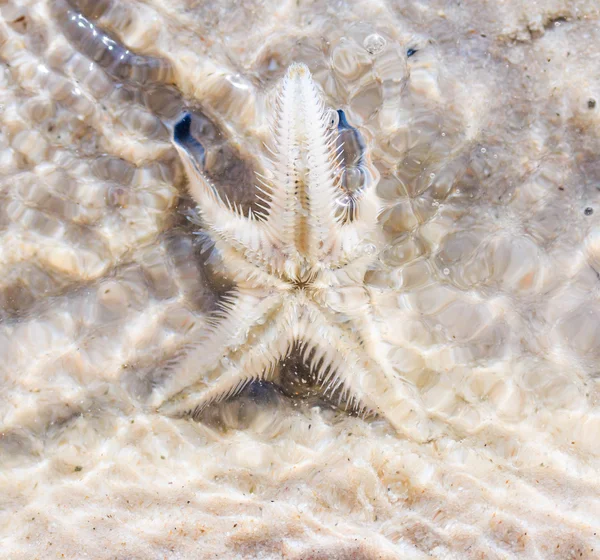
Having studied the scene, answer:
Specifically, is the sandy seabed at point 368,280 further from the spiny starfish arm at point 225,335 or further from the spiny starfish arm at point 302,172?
the spiny starfish arm at point 302,172

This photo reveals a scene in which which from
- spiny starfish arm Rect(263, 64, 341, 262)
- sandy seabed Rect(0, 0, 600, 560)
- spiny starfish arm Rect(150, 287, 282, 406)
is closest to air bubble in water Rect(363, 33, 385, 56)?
sandy seabed Rect(0, 0, 600, 560)

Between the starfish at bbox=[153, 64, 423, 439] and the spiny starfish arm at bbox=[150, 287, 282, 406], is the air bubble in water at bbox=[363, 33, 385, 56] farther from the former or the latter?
the spiny starfish arm at bbox=[150, 287, 282, 406]

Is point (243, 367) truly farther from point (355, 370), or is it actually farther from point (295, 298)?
point (355, 370)

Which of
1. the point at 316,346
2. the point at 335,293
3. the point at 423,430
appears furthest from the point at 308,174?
the point at 423,430

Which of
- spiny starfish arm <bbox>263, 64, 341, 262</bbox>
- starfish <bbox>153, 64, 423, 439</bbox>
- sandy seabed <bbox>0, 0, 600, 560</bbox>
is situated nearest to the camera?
spiny starfish arm <bbox>263, 64, 341, 262</bbox>

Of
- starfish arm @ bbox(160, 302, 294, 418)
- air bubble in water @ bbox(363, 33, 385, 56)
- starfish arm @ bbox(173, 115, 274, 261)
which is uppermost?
air bubble in water @ bbox(363, 33, 385, 56)

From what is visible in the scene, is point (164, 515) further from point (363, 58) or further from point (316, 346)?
point (363, 58)
